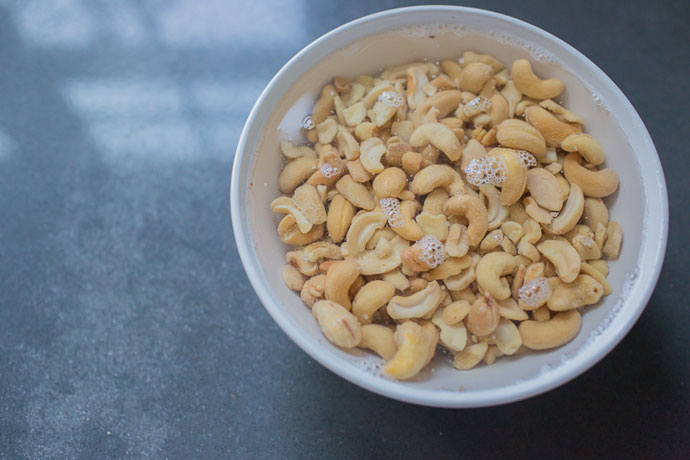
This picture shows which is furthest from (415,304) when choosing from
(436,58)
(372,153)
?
(436,58)

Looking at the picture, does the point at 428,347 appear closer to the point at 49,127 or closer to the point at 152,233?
the point at 152,233

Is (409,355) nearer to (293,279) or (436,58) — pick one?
(293,279)

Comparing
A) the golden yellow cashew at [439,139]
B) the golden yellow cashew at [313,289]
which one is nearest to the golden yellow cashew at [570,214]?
the golden yellow cashew at [439,139]

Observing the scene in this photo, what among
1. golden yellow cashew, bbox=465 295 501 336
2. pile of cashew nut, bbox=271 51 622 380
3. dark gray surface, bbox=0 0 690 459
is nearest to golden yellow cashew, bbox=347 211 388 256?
pile of cashew nut, bbox=271 51 622 380

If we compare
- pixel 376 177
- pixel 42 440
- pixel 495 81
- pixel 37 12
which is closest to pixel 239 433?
pixel 42 440

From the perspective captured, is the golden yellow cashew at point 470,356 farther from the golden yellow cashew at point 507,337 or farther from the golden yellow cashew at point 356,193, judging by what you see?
the golden yellow cashew at point 356,193
